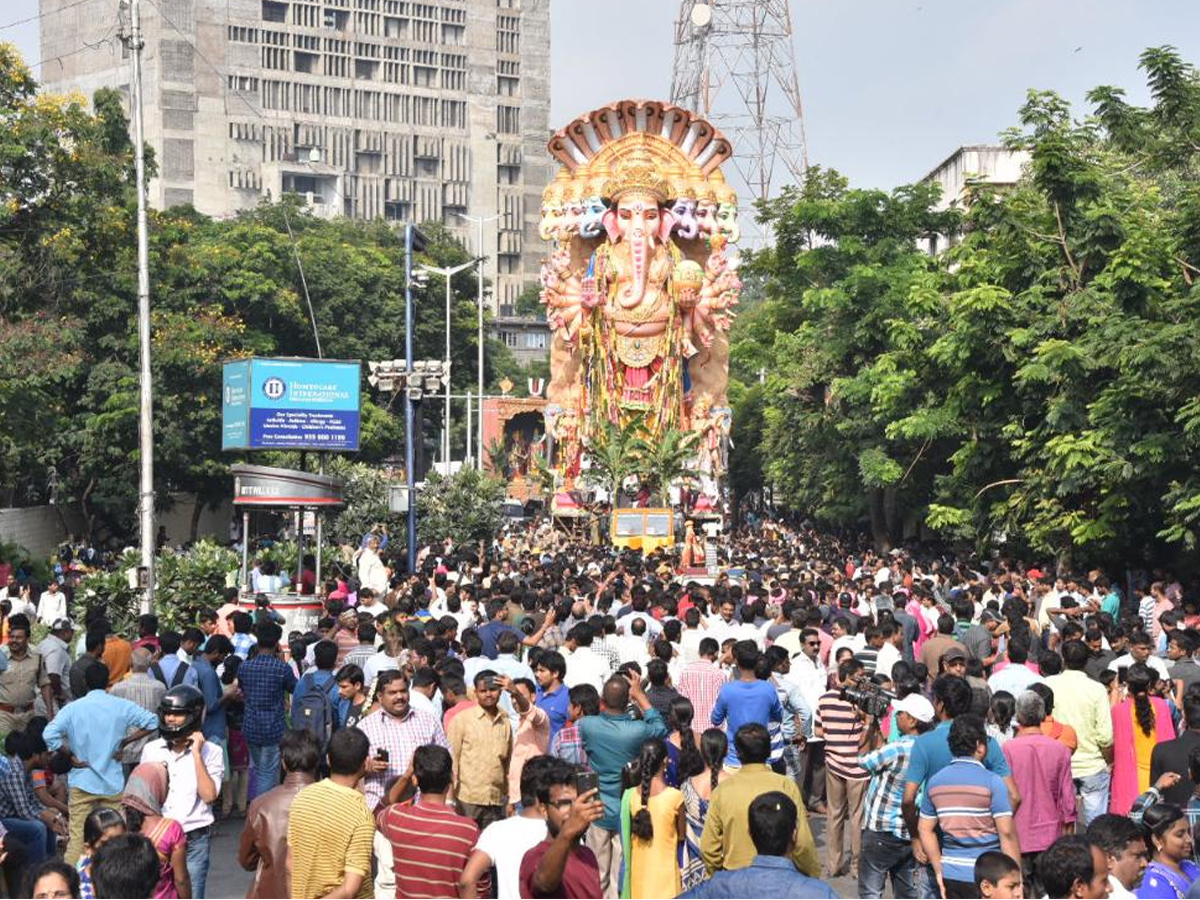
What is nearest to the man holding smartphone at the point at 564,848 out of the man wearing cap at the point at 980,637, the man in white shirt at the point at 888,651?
the man in white shirt at the point at 888,651

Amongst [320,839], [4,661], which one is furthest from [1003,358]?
[320,839]

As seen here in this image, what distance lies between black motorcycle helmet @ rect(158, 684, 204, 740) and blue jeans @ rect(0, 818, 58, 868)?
0.79 metres

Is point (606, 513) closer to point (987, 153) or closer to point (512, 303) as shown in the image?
point (987, 153)

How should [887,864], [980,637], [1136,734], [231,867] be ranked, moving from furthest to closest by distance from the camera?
[980,637]
[231,867]
[1136,734]
[887,864]

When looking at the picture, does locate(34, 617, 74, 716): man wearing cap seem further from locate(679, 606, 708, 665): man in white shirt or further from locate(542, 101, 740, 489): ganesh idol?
locate(542, 101, 740, 489): ganesh idol

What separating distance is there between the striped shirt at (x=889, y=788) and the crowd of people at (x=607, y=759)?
1 centimetres

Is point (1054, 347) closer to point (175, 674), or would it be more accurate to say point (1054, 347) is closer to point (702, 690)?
point (702, 690)

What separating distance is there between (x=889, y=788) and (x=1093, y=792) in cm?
217

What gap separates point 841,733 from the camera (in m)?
10.6

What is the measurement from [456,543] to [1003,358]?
13686mm

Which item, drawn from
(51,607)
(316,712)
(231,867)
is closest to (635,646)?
(316,712)

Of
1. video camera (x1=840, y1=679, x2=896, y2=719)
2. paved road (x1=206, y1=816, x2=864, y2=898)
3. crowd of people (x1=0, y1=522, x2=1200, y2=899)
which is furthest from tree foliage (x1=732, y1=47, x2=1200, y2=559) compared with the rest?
video camera (x1=840, y1=679, x2=896, y2=719)

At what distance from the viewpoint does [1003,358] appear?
1077 inches

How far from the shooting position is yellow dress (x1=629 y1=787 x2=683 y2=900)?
26.5 feet
